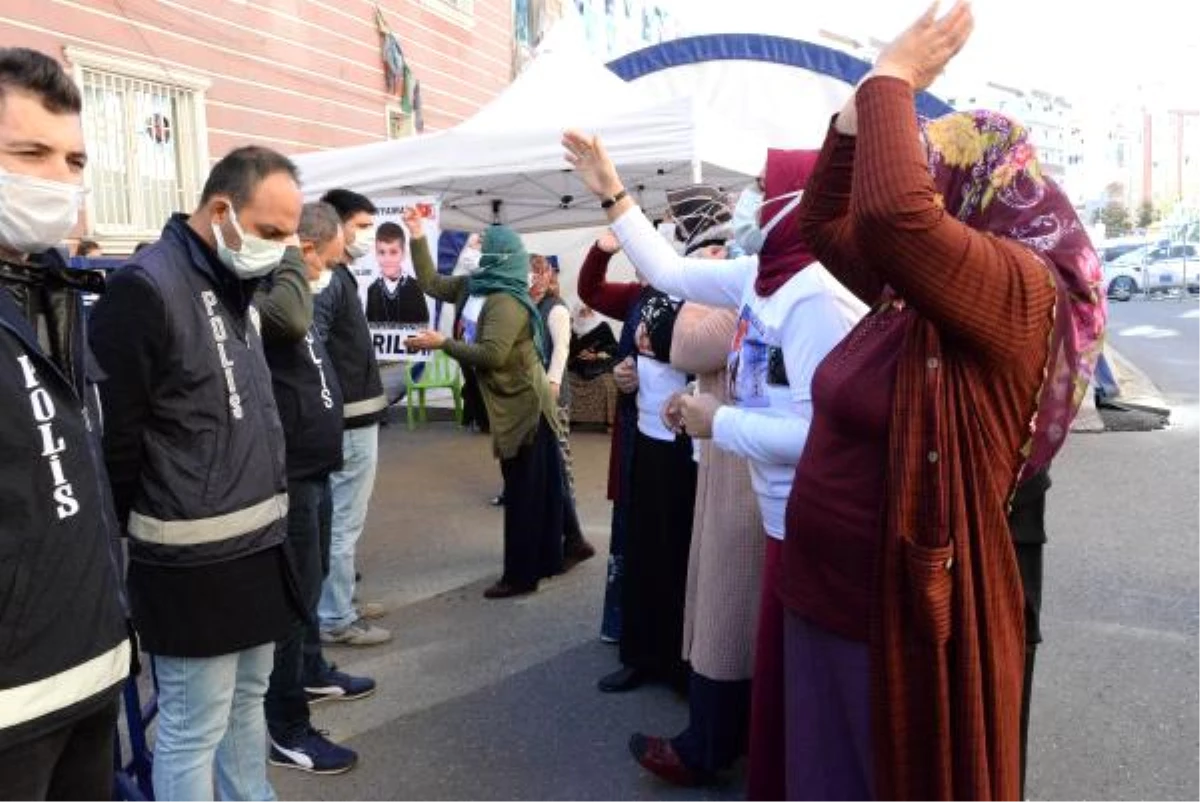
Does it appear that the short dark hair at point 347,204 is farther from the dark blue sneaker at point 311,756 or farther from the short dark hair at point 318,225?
the dark blue sneaker at point 311,756

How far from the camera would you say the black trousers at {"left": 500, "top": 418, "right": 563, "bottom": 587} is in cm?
486

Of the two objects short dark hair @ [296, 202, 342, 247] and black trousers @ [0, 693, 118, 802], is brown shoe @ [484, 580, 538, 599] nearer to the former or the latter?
short dark hair @ [296, 202, 342, 247]

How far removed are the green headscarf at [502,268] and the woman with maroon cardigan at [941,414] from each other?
3047 millimetres

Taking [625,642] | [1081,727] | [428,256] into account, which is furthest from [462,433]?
[1081,727]

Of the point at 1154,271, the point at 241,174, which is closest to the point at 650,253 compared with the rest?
the point at 241,174

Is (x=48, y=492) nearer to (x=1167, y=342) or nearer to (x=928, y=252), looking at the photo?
(x=928, y=252)

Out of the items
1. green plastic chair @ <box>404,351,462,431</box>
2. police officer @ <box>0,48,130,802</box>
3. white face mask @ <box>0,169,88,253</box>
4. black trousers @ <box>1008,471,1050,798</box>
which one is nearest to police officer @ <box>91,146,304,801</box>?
police officer @ <box>0,48,130,802</box>

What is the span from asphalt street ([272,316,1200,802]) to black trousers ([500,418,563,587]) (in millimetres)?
169

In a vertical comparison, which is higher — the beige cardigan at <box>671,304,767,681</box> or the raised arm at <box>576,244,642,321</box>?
the raised arm at <box>576,244,642,321</box>

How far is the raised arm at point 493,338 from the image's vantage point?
4.66 metres

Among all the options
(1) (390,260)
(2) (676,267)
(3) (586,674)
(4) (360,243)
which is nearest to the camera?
(2) (676,267)

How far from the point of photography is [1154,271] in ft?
98.1

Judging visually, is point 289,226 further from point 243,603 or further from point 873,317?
point 873,317

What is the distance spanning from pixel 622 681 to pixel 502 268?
201 centimetres
